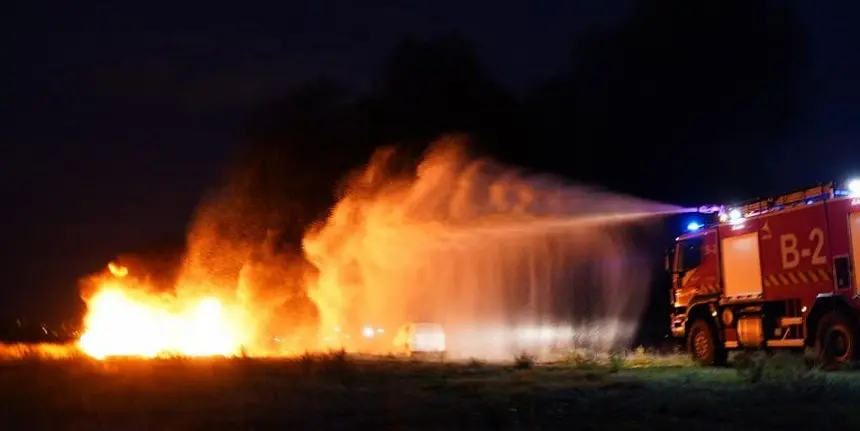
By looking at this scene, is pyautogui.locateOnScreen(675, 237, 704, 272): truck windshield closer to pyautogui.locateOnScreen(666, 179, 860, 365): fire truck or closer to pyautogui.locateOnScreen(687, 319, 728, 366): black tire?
Answer: pyautogui.locateOnScreen(666, 179, 860, 365): fire truck

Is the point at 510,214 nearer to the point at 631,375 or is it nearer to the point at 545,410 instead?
the point at 631,375

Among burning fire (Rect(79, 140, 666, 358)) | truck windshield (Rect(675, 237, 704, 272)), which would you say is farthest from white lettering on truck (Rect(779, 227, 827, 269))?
burning fire (Rect(79, 140, 666, 358))

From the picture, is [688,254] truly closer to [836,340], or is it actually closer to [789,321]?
[789,321]

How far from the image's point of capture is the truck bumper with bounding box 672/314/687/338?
23172 mm

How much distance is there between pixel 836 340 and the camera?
18.0 m

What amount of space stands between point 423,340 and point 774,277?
45.9 ft

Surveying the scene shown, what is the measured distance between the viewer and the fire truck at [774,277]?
58.5ft

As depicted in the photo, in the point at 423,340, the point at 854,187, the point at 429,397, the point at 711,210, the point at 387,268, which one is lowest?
the point at 429,397

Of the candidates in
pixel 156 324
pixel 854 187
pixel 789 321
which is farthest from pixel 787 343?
pixel 156 324

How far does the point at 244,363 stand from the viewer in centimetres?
2227

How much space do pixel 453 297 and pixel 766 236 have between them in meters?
16.0

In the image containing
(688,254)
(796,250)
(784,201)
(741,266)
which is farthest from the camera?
(688,254)

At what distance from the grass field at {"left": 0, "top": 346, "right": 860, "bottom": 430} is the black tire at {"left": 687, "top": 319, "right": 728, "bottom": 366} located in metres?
1.26

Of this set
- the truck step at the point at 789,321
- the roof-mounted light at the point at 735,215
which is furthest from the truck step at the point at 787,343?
the roof-mounted light at the point at 735,215
